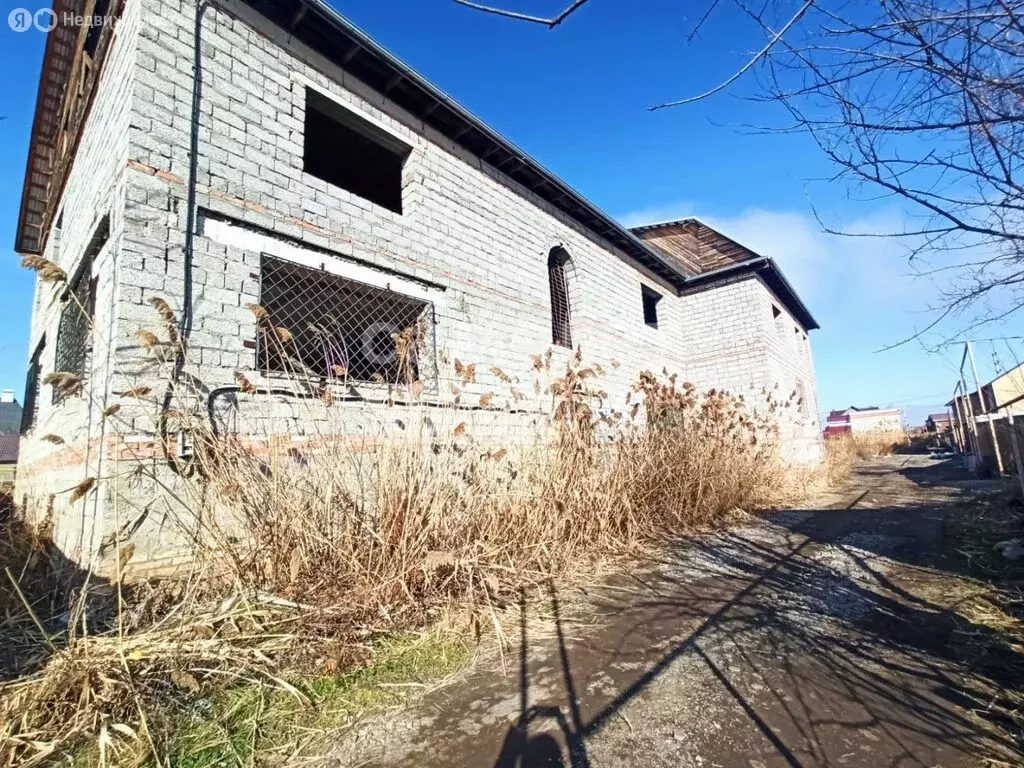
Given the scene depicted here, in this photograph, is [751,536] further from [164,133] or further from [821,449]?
[821,449]

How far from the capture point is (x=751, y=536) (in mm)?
5176

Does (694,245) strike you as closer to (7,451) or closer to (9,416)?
(7,451)

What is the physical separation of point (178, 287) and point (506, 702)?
3.60 meters

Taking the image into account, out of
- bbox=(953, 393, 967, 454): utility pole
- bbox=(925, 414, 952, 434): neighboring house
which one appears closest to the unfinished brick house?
bbox=(953, 393, 967, 454): utility pole

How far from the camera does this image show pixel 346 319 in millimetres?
5098

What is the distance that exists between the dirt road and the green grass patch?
144 millimetres

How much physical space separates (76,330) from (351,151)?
401 cm

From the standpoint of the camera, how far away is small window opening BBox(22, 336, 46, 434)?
671cm

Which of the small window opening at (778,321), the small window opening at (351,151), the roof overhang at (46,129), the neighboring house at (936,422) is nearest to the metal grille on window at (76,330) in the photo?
the small window opening at (351,151)

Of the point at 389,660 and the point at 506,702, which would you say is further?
the point at 389,660

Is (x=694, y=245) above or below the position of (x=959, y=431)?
above

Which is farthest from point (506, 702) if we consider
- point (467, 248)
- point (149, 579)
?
point (467, 248)

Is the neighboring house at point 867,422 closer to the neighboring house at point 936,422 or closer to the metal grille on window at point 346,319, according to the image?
the neighboring house at point 936,422

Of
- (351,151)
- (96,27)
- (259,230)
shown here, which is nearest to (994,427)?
(351,151)
